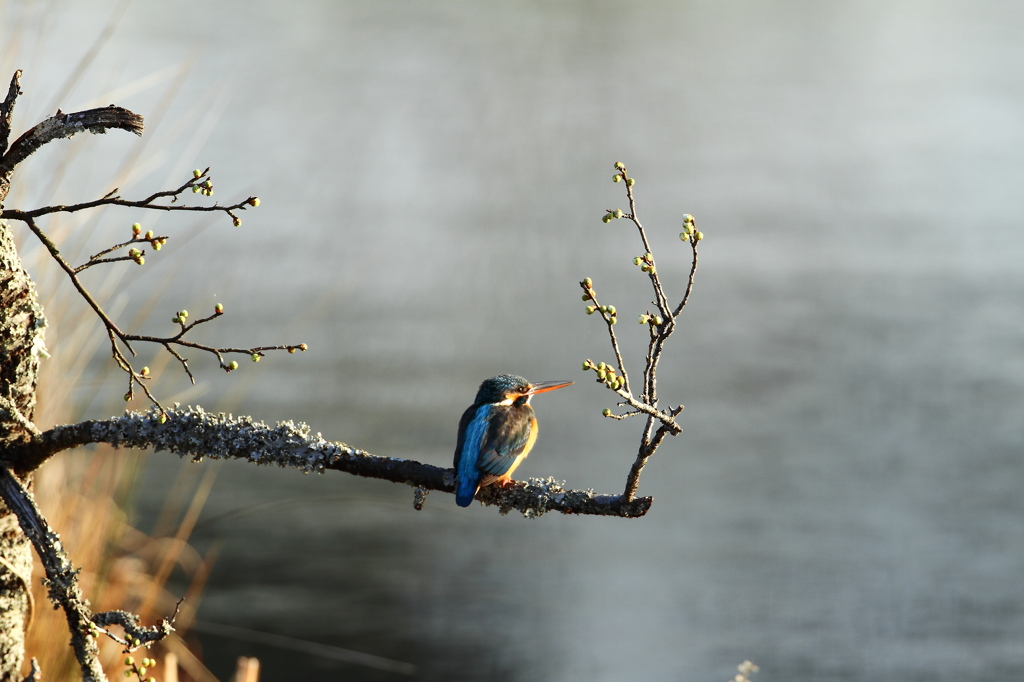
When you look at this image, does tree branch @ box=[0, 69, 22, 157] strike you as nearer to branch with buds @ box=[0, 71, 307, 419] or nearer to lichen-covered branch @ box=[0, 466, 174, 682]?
branch with buds @ box=[0, 71, 307, 419]

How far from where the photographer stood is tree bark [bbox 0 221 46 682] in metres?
1.46

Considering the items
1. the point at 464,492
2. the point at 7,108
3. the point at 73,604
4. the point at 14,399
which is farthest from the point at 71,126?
the point at 464,492

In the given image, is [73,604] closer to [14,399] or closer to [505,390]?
[14,399]

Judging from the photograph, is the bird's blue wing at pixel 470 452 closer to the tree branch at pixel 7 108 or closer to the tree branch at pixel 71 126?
the tree branch at pixel 71 126

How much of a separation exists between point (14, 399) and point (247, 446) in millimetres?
446

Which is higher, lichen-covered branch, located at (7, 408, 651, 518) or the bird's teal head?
the bird's teal head

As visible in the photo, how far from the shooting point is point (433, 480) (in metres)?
1.46

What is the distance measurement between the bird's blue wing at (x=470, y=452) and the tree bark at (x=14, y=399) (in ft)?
2.47

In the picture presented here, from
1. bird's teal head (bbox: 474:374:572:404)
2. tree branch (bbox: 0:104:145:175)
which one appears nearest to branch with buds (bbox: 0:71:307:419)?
tree branch (bbox: 0:104:145:175)

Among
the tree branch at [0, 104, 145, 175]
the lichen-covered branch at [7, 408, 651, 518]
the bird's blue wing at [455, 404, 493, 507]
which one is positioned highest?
the tree branch at [0, 104, 145, 175]

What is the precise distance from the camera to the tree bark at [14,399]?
146cm

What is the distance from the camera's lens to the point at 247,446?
1.46 meters

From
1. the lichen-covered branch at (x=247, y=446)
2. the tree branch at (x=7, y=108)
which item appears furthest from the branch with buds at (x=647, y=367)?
the tree branch at (x=7, y=108)

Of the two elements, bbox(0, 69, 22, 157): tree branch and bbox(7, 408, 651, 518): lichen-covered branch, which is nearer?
bbox(0, 69, 22, 157): tree branch
